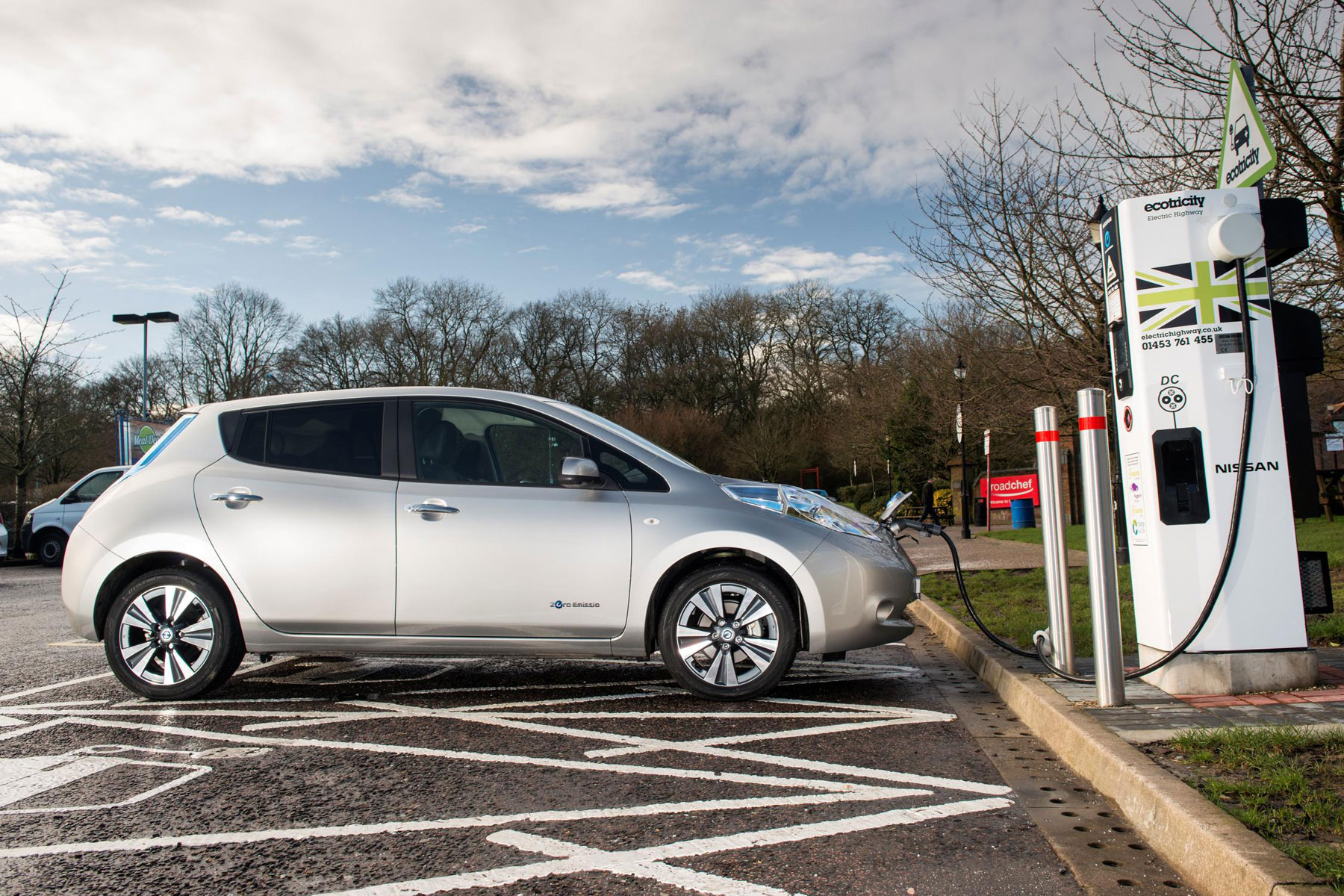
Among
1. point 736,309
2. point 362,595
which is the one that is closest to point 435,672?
point 362,595

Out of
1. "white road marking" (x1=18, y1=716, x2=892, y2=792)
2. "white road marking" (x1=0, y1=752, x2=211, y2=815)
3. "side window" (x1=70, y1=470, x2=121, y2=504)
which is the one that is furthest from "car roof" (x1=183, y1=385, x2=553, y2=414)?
"side window" (x1=70, y1=470, x2=121, y2=504)

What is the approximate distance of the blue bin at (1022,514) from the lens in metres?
26.7

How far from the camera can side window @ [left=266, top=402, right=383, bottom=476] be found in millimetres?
5785

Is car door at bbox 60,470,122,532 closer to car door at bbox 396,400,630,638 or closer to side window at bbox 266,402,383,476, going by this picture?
side window at bbox 266,402,383,476

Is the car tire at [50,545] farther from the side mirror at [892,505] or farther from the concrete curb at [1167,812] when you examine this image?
the concrete curb at [1167,812]

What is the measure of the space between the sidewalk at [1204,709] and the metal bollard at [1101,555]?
0.16 m

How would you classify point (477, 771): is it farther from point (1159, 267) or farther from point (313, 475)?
point (1159, 267)

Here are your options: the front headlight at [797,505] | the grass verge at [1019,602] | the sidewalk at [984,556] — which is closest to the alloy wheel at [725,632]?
the front headlight at [797,505]

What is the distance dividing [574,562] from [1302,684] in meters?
3.53

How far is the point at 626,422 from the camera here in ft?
188

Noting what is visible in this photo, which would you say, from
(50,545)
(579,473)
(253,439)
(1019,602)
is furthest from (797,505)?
(50,545)

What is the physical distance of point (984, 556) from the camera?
15805 millimetres

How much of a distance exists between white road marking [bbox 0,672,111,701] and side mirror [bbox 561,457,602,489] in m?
3.49

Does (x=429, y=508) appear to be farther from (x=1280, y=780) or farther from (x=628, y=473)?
(x=1280, y=780)
